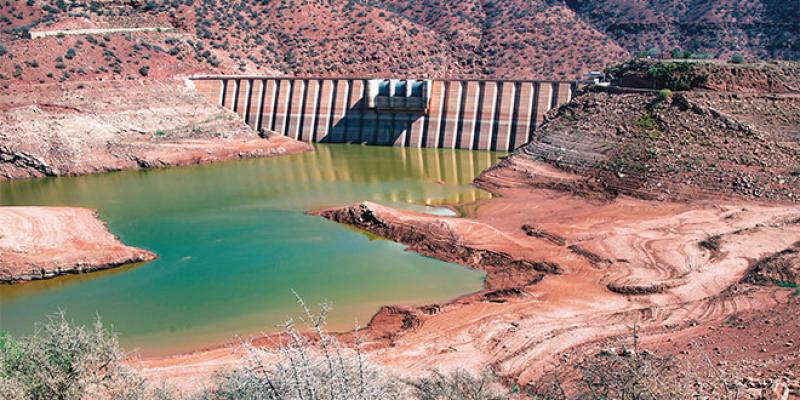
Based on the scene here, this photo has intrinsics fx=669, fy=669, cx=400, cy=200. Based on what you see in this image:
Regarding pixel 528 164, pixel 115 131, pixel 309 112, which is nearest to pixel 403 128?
pixel 309 112

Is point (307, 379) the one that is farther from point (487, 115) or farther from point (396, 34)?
point (396, 34)

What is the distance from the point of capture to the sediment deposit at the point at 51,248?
2409 centimetres

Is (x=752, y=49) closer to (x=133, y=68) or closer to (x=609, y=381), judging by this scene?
(x=133, y=68)

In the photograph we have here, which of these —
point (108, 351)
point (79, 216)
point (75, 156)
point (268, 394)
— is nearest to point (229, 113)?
point (75, 156)

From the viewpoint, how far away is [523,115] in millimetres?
47906

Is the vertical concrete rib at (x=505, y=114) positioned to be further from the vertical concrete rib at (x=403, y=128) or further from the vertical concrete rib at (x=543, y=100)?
the vertical concrete rib at (x=403, y=128)

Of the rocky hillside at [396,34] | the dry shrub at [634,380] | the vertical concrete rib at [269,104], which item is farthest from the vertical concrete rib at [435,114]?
the dry shrub at [634,380]

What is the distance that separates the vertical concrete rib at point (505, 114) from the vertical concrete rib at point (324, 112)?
Result: 45.9 feet

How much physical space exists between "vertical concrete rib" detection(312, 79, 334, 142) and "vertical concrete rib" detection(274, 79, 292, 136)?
2.80 metres

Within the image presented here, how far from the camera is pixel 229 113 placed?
2115 inches

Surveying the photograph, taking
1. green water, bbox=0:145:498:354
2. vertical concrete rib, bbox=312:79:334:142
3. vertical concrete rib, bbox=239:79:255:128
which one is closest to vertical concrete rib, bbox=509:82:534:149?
green water, bbox=0:145:498:354

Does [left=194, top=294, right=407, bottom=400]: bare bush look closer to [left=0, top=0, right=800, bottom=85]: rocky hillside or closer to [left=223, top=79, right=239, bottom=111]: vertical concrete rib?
[left=223, top=79, right=239, bottom=111]: vertical concrete rib

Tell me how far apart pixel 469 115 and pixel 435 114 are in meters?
2.77

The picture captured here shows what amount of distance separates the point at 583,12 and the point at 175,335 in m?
83.0
